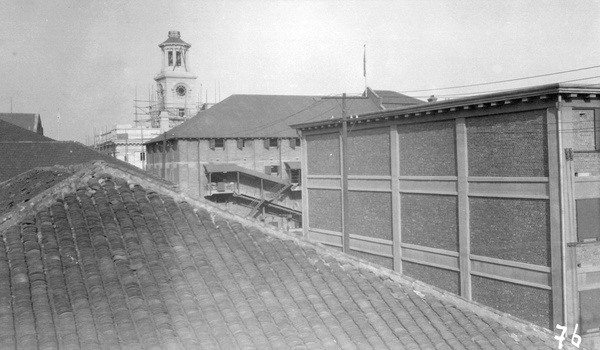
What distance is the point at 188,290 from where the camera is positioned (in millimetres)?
7406

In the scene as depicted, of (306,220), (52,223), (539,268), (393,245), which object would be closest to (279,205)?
(306,220)

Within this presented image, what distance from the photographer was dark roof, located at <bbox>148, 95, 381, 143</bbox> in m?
53.2

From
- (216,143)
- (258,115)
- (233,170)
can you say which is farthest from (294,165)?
(216,143)

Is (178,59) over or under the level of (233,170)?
over

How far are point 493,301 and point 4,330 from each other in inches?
743

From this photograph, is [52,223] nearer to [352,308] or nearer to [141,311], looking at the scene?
[141,311]

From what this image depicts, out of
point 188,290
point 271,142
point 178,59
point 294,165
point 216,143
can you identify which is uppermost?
point 178,59

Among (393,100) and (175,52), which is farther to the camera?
(175,52)

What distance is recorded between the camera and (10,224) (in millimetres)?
7965

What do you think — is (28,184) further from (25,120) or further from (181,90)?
(181,90)

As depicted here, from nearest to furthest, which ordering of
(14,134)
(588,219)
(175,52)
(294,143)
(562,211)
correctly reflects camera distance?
1. (562,211)
2. (588,219)
3. (14,134)
4. (294,143)
5. (175,52)

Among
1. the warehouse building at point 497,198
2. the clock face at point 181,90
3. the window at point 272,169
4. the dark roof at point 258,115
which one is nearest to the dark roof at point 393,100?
the dark roof at point 258,115

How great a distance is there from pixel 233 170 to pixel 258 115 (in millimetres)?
7092

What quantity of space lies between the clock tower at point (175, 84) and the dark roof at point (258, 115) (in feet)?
87.5
